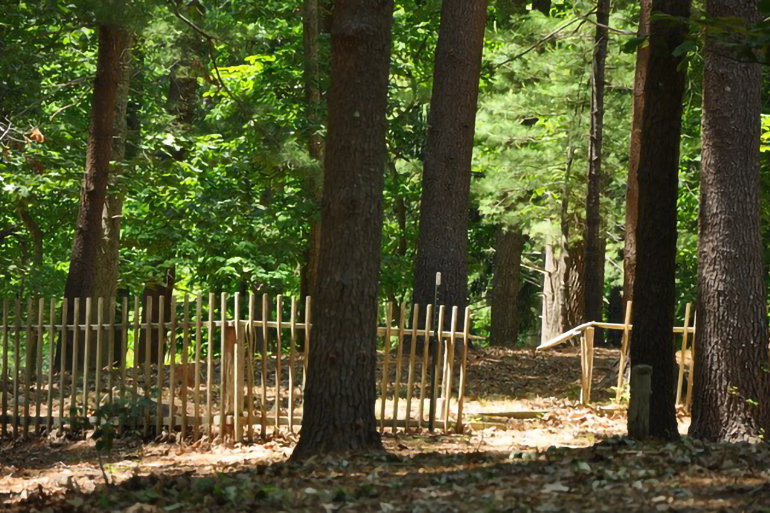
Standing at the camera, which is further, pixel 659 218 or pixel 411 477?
pixel 659 218

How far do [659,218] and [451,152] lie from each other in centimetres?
616

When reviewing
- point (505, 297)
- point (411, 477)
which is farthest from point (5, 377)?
point (505, 297)

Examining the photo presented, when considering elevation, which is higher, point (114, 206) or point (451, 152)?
point (451, 152)

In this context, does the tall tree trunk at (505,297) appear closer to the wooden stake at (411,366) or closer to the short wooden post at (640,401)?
the wooden stake at (411,366)

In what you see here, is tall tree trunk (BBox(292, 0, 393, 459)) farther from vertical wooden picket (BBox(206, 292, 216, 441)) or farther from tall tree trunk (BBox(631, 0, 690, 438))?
tall tree trunk (BBox(631, 0, 690, 438))

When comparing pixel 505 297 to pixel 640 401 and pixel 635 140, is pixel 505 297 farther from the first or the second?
pixel 640 401

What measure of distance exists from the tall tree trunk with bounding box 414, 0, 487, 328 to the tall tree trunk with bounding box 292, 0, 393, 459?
6.11 meters

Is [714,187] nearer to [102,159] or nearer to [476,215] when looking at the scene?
[102,159]

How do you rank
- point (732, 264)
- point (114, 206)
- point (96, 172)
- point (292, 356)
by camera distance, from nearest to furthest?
point (732, 264)
point (292, 356)
point (96, 172)
point (114, 206)

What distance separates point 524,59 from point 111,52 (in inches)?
428

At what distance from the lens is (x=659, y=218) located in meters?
8.80

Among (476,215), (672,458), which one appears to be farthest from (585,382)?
(476,215)

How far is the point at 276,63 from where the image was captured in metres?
21.0

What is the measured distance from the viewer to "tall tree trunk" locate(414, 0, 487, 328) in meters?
14.6
